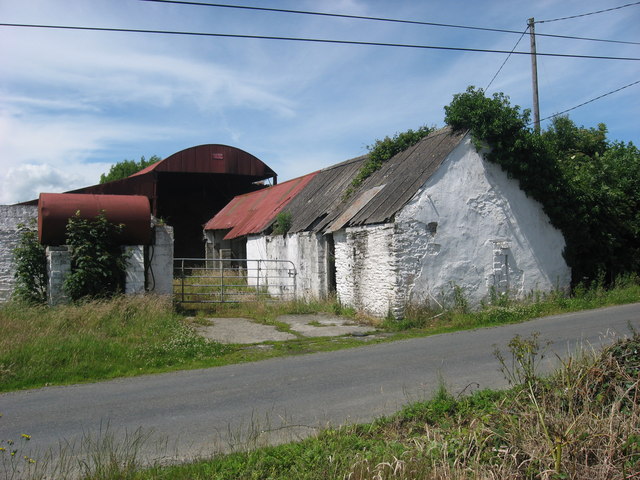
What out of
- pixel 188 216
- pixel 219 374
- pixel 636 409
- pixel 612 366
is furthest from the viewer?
pixel 188 216

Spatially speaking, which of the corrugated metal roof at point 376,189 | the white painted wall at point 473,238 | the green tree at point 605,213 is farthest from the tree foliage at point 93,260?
the green tree at point 605,213

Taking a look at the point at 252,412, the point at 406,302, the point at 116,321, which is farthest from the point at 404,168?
the point at 252,412

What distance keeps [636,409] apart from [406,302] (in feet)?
27.7

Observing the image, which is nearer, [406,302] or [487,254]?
[406,302]

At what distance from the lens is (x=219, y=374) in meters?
8.52

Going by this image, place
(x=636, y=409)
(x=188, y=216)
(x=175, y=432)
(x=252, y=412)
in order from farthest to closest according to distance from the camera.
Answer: (x=188, y=216)
(x=252, y=412)
(x=175, y=432)
(x=636, y=409)

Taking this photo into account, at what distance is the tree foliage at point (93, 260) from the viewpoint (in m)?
12.4

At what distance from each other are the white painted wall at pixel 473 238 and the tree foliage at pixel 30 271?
8750mm

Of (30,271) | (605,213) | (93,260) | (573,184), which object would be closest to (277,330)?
(93,260)

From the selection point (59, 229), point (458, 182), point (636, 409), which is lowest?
point (636, 409)

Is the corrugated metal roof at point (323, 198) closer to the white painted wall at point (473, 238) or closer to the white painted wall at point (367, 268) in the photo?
the white painted wall at point (367, 268)

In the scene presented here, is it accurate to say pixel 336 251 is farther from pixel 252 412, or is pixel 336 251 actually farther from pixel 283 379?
pixel 252 412

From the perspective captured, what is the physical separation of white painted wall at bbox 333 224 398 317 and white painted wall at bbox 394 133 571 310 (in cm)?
32

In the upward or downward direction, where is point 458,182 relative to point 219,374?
upward
